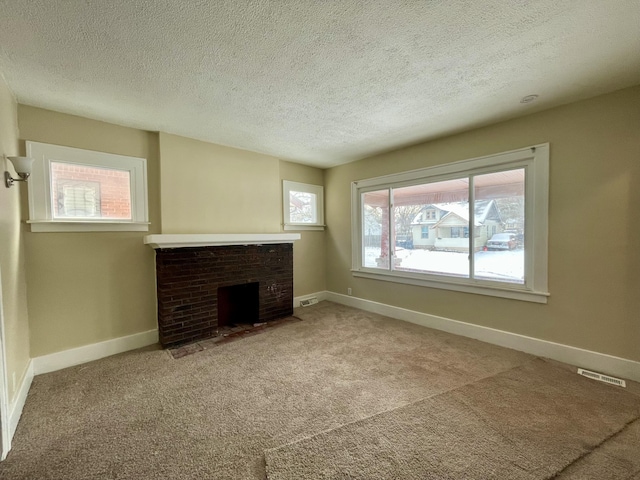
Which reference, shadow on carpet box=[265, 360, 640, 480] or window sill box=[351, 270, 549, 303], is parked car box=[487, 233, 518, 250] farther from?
shadow on carpet box=[265, 360, 640, 480]

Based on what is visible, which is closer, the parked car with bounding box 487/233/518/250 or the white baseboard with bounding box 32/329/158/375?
the white baseboard with bounding box 32/329/158/375

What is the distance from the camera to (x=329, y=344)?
10.4 feet

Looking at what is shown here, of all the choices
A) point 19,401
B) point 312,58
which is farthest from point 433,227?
point 19,401

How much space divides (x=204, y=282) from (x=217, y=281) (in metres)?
0.17

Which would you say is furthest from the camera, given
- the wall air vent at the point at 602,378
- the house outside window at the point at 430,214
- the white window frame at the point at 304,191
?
the white window frame at the point at 304,191

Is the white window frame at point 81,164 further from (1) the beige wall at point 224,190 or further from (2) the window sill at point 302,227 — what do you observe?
(2) the window sill at point 302,227

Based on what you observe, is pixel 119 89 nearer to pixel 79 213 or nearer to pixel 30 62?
pixel 30 62

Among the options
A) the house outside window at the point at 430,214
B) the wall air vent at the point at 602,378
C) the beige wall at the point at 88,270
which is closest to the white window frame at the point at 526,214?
the house outside window at the point at 430,214

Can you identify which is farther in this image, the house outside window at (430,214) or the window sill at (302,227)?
the window sill at (302,227)

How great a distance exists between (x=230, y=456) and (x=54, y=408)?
1.59m

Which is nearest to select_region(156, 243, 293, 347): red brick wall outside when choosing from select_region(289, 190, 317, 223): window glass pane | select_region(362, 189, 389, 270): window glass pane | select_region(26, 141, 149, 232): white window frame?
select_region(26, 141, 149, 232): white window frame

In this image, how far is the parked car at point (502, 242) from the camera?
2.98 metres

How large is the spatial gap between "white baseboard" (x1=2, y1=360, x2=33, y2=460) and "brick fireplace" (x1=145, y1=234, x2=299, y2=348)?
1059 millimetres

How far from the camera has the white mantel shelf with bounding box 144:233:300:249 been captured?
9.86 ft
